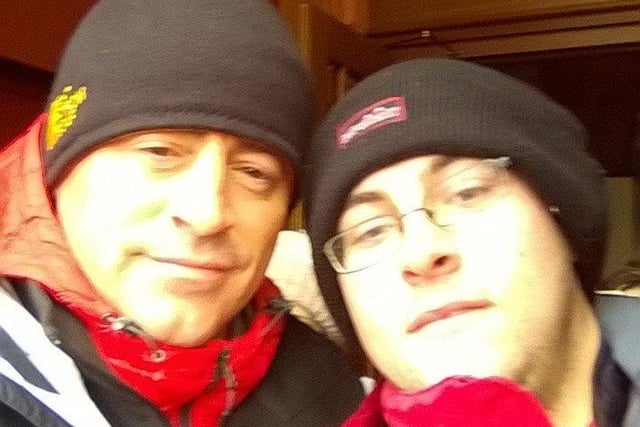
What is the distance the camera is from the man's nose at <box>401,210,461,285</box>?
95 centimetres

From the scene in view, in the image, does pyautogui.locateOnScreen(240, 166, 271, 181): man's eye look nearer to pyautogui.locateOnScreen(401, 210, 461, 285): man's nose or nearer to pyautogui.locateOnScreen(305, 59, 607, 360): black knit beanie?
pyautogui.locateOnScreen(305, 59, 607, 360): black knit beanie

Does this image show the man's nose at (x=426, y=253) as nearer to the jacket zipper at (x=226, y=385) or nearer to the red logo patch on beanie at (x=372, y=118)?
the red logo patch on beanie at (x=372, y=118)

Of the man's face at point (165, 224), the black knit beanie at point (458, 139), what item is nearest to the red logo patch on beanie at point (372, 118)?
the black knit beanie at point (458, 139)

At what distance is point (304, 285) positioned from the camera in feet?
4.37

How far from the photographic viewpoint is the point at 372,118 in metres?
1.04

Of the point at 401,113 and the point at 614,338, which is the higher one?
the point at 401,113

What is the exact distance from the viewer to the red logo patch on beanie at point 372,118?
1025 millimetres

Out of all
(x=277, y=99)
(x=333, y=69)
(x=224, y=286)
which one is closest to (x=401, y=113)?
(x=277, y=99)

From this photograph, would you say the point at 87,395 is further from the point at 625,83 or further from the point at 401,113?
the point at 625,83

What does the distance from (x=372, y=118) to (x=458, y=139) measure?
11 cm

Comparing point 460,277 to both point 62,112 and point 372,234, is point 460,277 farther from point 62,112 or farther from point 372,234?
point 62,112

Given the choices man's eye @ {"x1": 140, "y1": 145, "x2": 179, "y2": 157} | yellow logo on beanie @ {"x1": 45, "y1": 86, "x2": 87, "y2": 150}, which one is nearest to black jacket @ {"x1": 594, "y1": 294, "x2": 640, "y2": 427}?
man's eye @ {"x1": 140, "y1": 145, "x2": 179, "y2": 157}

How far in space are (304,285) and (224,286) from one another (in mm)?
317

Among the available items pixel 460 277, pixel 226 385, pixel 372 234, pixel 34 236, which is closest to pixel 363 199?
pixel 372 234
